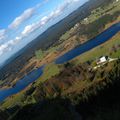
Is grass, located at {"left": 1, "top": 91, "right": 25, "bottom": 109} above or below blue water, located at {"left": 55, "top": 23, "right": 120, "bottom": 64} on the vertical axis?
above

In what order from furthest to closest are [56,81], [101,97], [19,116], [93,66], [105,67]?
1. [56,81]
2. [93,66]
3. [105,67]
4. [101,97]
5. [19,116]

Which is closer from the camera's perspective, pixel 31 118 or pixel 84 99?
pixel 31 118

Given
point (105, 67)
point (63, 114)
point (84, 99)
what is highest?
point (63, 114)

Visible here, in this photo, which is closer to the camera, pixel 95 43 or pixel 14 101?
pixel 14 101

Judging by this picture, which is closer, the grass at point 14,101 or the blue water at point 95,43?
the grass at point 14,101

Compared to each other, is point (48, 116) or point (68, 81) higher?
point (48, 116)

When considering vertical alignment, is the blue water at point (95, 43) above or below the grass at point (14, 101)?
below

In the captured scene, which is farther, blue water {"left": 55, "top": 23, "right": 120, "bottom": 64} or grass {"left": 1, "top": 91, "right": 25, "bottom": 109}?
blue water {"left": 55, "top": 23, "right": 120, "bottom": 64}

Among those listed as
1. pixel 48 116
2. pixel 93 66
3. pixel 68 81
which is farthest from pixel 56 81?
pixel 48 116

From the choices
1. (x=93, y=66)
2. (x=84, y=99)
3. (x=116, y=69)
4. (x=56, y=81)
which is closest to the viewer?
(x=84, y=99)

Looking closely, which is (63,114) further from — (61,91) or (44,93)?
(44,93)

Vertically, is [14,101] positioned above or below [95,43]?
above
